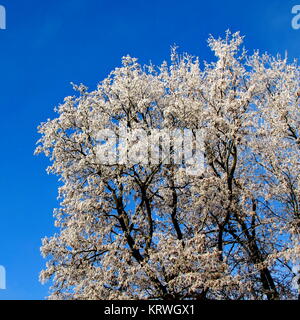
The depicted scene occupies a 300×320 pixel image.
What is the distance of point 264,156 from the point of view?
23.9 meters

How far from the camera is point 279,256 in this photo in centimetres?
2070

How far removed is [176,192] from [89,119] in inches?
240

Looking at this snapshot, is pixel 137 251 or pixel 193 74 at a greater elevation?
pixel 193 74

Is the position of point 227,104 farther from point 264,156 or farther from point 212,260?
point 212,260

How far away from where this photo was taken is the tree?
21656mm

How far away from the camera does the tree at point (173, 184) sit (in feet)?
71.1

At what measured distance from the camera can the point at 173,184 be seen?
947 inches
